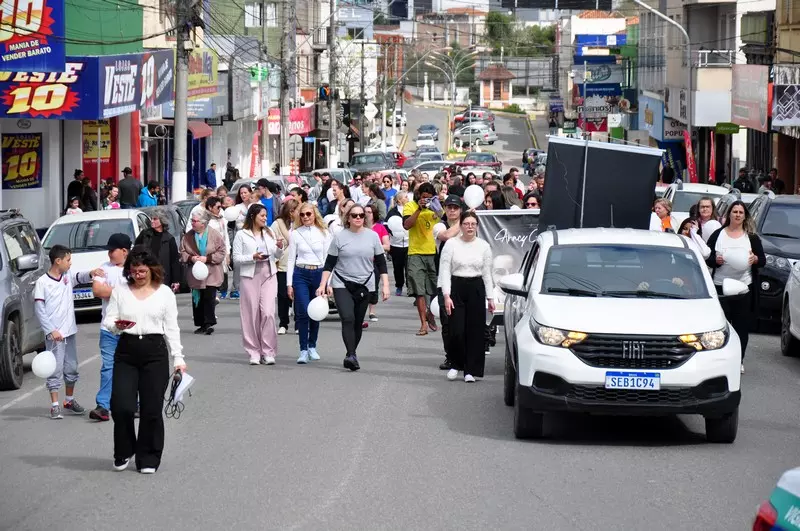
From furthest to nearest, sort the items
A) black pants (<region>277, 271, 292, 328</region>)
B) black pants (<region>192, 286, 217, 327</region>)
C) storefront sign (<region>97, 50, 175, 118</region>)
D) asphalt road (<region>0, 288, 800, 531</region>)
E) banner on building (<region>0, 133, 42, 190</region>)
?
banner on building (<region>0, 133, 42, 190</region>) → storefront sign (<region>97, 50, 175, 118</region>) → black pants (<region>192, 286, 217, 327</region>) → black pants (<region>277, 271, 292, 328</region>) → asphalt road (<region>0, 288, 800, 531</region>)

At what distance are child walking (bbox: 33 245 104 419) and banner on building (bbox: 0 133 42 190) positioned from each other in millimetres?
22486

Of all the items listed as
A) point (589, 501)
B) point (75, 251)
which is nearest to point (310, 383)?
point (589, 501)

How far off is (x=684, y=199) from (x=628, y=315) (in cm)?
1676

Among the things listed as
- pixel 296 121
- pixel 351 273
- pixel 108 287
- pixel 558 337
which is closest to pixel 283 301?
pixel 351 273

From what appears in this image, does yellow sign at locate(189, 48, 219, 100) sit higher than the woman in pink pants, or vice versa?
yellow sign at locate(189, 48, 219, 100)

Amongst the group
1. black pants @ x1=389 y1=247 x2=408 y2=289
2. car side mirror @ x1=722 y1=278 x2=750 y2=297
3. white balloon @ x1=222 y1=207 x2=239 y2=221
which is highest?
white balloon @ x1=222 y1=207 x2=239 y2=221

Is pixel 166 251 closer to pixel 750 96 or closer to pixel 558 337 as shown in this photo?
pixel 558 337

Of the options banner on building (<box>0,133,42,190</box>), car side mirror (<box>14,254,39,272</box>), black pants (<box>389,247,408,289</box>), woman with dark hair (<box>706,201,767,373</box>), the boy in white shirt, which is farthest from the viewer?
banner on building (<box>0,133,42,190</box>)

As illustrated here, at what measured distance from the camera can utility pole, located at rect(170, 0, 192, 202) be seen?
1251 inches

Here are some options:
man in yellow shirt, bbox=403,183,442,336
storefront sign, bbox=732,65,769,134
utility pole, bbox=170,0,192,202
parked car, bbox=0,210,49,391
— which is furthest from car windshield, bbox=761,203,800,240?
storefront sign, bbox=732,65,769,134

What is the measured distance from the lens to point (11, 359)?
47.0 feet

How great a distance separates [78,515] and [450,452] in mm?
3125

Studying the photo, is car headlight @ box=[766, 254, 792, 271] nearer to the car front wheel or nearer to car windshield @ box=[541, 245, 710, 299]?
car windshield @ box=[541, 245, 710, 299]

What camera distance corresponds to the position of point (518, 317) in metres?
12.0
